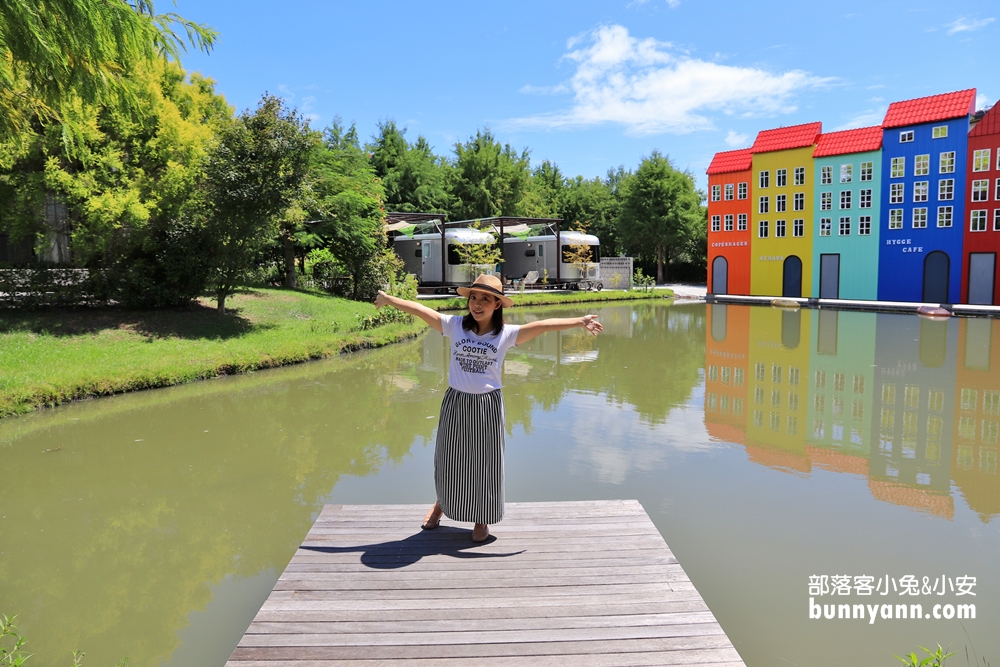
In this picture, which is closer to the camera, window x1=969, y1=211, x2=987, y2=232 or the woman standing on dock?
the woman standing on dock

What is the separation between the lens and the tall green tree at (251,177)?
14.1 m

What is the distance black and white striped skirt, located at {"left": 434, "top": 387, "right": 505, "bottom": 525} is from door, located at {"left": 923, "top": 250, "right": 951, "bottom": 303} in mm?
29534

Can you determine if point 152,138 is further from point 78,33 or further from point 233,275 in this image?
point 78,33

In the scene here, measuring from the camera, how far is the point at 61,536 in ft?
16.8

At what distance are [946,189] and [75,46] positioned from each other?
30.9 m

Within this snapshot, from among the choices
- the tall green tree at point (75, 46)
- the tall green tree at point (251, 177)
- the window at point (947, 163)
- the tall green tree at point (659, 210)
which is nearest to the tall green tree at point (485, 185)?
the tall green tree at point (659, 210)

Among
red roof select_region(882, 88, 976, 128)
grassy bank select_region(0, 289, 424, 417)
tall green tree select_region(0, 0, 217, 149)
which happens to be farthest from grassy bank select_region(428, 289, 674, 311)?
tall green tree select_region(0, 0, 217, 149)

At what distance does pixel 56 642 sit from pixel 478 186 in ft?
136

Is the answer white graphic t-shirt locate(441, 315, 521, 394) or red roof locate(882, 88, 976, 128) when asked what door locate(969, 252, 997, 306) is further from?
white graphic t-shirt locate(441, 315, 521, 394)

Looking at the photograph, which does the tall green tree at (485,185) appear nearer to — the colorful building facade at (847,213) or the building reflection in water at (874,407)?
the colorful building facade at (847,213)

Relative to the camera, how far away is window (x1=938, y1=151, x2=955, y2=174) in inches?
1063

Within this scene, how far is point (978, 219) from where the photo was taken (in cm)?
2645

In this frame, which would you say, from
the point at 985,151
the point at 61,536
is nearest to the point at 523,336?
the point at 61,536

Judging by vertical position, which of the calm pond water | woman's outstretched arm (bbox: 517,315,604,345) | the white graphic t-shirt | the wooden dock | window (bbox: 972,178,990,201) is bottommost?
the calm pond water
